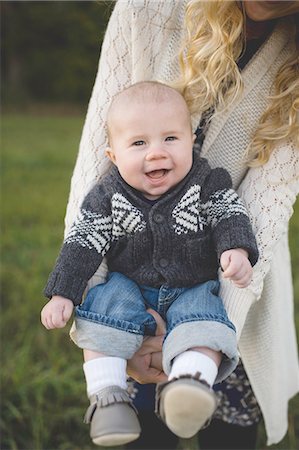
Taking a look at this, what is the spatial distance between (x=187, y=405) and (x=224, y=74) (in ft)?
2.91

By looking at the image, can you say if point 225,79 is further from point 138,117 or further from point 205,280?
point 205,280

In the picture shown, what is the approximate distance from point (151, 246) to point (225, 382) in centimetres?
73

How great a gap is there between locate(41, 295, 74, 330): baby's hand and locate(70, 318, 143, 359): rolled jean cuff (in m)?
0.06

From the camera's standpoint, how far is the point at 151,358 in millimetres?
1894

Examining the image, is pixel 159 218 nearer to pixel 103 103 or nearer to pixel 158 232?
pixel 158 232

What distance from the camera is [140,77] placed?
2.09 meters

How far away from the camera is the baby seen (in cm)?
177

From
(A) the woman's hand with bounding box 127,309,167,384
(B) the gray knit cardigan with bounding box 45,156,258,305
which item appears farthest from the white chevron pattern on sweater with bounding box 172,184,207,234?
(A) the woman's hand with bounding box 127,309,167,384

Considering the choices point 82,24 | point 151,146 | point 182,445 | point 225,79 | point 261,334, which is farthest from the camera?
point 82,24

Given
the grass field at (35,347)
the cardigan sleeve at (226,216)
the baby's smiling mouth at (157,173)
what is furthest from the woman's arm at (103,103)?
the grass field at (35,347)

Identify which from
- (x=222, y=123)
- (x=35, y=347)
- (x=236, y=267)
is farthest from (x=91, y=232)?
(x=35, y=347)

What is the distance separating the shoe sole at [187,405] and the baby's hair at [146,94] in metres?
0.72

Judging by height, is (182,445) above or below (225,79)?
below

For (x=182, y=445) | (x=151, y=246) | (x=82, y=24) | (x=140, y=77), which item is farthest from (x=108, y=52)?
(x=82, y=24)
